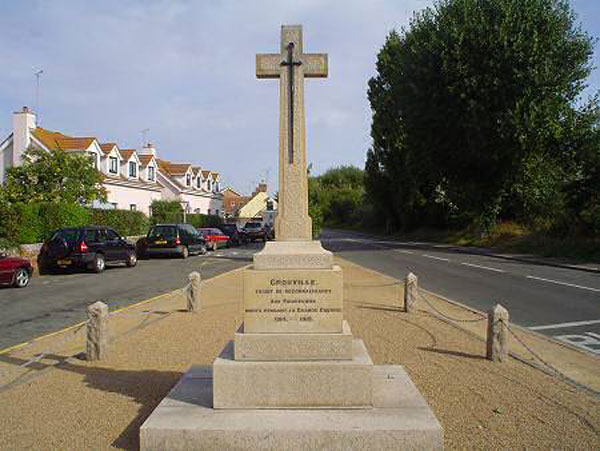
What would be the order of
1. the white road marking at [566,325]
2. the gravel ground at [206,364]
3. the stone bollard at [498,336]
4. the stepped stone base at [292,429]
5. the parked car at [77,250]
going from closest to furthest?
the stepped stone base at [292,429]
the gravel ground at [206,364]
the stone bollard at [498,336]
the white road marking at [566,325]
the parked car at [77,250]

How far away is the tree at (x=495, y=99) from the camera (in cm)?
2605

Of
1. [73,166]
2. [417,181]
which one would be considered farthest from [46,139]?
[417,181]

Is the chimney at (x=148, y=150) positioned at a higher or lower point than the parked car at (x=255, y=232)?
higher

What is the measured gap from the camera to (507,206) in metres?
33.6

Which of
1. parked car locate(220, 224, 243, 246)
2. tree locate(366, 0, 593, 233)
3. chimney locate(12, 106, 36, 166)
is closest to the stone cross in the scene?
tree locate(366, 0, 593, 233)

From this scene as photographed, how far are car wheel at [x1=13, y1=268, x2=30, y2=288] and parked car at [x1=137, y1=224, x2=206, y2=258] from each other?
1041cm

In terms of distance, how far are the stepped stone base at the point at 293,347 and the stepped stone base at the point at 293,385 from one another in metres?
0.14

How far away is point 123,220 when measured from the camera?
3184cm

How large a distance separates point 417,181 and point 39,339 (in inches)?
1367

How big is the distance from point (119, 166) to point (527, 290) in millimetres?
35435

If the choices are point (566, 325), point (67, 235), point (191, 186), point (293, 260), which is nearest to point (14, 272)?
point (67, 235)

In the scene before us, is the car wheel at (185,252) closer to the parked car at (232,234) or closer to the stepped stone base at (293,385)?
the parked car at (232,234)

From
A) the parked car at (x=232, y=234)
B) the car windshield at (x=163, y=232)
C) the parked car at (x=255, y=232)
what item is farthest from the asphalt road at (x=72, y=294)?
the parked car at (x=255, y=232)

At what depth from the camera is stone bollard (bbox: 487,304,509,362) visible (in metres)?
6.38
